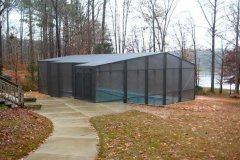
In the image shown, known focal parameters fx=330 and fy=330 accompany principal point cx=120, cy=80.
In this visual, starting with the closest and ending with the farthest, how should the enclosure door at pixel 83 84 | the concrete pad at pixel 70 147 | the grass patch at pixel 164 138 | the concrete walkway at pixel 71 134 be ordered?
the concrete walkway at pixel 71 134, the grass patch at pixel 164 138, the concrete pad at pixel 70 147, the enclosure door at pixel 83 84

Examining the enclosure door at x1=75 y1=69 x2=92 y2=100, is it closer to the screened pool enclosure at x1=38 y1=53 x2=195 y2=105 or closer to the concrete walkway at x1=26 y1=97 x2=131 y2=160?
the screened pool enclosure at x1=38 y1=53 x2=195 y2=105

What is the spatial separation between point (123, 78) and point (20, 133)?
11.4 metres

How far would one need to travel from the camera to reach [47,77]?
84.1 ft

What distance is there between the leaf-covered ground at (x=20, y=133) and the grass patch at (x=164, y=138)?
5.60 ft

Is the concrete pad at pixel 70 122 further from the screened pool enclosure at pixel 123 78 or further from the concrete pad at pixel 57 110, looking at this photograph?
the screened pool enclosure at pixel 123 78

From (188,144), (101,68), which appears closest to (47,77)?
(101,68)

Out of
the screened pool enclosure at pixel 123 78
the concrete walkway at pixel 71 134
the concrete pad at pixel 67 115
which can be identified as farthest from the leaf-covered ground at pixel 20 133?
the screened pool enclosure at pixel 123 78

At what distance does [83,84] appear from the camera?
19812 mm

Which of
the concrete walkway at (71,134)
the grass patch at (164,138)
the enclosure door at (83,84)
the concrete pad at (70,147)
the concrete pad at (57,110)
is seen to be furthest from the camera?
the enclosure door at (83,84)

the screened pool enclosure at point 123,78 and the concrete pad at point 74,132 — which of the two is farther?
the screened pool enclosure at point 123,78

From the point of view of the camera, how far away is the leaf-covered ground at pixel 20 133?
25.2 feet

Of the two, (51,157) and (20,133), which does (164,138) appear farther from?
(20,133)

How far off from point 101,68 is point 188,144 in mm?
11100

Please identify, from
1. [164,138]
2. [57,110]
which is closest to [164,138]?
[164,138]
